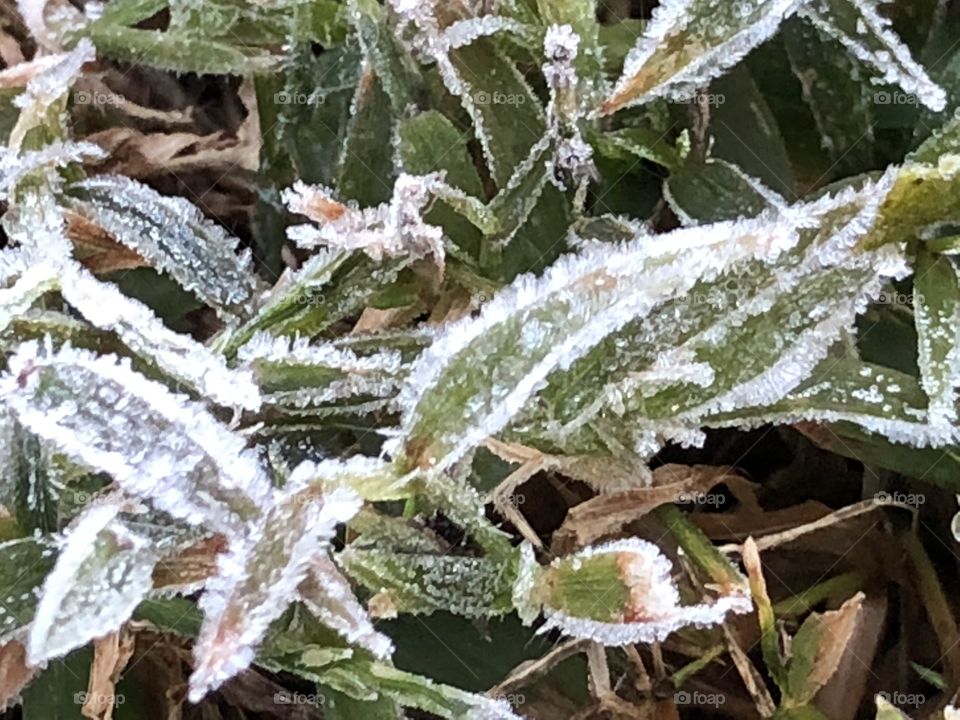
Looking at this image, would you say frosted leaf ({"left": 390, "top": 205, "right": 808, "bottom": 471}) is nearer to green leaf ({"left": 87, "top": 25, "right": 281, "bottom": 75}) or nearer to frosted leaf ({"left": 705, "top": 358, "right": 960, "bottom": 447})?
frosted leaf ({"left": 705, "top": 358, "right": 960, "bottom": 447})

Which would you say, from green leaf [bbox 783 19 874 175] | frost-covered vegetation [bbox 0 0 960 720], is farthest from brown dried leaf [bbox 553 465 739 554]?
green leaf [bbox 783 19 874 175]

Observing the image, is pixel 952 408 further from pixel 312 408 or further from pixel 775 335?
pixel 312 408

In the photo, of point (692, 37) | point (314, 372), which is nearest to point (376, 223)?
point (314, 372)

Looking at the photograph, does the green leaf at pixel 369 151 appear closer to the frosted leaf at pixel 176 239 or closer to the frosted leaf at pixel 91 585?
the frosted leaf at pixel 176 239

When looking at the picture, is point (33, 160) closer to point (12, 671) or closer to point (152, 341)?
point (152, 341)

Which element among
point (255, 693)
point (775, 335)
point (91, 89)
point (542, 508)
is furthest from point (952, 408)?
point (91, 89)

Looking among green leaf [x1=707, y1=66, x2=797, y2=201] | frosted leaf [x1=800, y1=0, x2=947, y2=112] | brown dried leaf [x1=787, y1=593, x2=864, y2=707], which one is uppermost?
frosted leaf [x1=800, y1=0, x2=947, y2=112]

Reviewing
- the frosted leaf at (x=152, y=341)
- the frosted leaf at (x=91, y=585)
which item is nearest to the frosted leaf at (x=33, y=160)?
the frosted leaf at (x=152, y=341)
